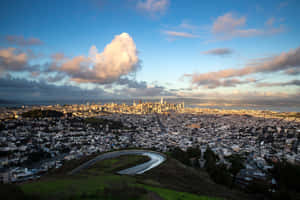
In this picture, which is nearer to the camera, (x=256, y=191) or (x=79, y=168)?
(x=256, y=191)

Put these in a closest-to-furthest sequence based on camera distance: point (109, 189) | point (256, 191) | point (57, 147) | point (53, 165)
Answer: point (109, 189) → point (256, 191) → point (53, 165) → point (57, 147)

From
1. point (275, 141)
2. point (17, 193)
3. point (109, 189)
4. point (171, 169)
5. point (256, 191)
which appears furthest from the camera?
point (275, 141)

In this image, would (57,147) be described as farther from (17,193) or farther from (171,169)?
(17,193)

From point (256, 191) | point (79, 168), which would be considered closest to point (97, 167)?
point (79, 168)

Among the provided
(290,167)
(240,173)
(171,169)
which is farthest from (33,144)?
(290,167)

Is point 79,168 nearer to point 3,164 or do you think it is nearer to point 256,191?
point 3,164

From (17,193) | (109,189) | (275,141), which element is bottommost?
(275,141)

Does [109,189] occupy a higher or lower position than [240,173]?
higher

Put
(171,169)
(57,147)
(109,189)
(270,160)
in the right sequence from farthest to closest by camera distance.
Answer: (57,147) < (270,160) < (171,169) < (109,189)

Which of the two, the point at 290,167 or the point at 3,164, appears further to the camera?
the point at 3,164
